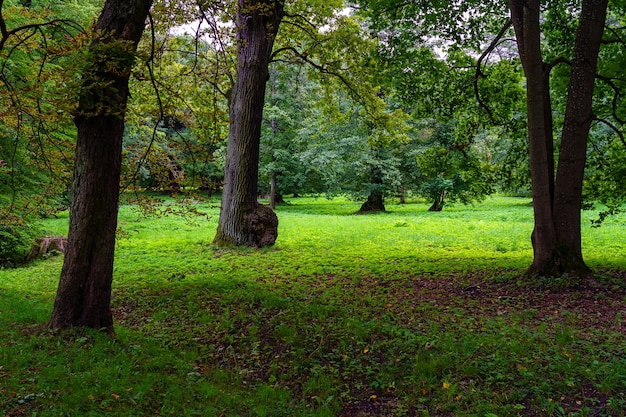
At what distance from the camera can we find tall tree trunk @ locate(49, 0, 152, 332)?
16.0 feet

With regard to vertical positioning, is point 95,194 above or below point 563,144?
below

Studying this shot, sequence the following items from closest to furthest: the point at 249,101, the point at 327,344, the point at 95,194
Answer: the point at 95,194 → the point at 327,344 → the point at 249,101

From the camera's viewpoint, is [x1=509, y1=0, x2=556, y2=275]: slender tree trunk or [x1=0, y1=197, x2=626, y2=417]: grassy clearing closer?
[x1=0, y1=197, x2=626, y2=417]: grassy clearing

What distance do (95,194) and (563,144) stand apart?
7.31 meters

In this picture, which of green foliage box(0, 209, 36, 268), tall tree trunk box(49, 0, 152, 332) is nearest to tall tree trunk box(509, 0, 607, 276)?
tall tree trunk box(49, 0, 152, 332)

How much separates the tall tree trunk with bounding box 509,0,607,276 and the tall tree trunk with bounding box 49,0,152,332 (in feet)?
20.3

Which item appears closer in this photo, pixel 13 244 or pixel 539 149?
pixel 539 149

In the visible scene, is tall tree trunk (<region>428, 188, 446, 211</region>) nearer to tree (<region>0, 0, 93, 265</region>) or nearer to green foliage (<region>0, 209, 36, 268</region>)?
tree (<region>0, 0, 93, 265</region>)

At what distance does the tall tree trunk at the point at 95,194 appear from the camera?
4871 millimetres

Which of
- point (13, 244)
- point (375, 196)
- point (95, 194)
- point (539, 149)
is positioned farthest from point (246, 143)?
point (375, 196)

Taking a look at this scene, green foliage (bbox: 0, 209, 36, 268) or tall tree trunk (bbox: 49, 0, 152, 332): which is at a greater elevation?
tall tree trunk (bbox: 49, 0, 152, 332)

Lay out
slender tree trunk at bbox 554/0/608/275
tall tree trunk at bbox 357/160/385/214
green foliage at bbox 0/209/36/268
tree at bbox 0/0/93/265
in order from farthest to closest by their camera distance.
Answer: tall tree trunk at bbox 357/160/385/214 < green foliage at bbox 0/209/36/268 < slender tree trunk at bbox 554/0/608/275 < tree at bbox 0/0/93/265

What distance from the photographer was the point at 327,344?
5383mm

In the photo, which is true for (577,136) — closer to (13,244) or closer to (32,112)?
(32,112)
